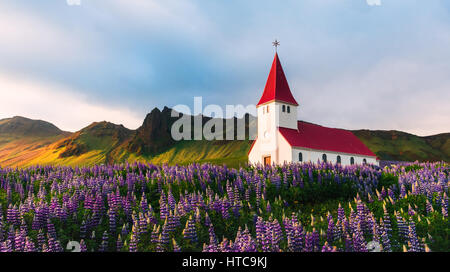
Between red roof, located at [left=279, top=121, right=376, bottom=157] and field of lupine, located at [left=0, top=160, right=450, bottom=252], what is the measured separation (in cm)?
3306

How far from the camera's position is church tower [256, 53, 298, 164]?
47156mm

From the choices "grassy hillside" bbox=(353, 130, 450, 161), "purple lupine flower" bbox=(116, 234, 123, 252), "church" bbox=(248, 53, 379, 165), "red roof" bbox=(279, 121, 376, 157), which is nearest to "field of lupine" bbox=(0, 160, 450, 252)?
"purple lupine flower" bbox=(116, 234, 123, 252)

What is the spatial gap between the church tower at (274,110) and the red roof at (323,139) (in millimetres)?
1342

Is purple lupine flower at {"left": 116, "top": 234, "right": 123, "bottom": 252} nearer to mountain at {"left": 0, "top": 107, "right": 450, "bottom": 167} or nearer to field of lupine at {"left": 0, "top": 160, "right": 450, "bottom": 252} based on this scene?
field of lupine at {"left": 0, "top": 160, "right": 450, "bottom": 252}

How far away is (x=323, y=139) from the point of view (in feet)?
173

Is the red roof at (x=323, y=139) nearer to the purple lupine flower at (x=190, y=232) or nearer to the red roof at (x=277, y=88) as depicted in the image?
the red roof at (x=277, y=88)

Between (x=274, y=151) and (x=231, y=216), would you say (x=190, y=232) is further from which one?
(x=274, y=151)

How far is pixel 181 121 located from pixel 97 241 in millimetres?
178169

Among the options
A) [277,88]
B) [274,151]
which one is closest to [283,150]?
[274,151]

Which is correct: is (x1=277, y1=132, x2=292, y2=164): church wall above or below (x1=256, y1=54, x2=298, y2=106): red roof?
below

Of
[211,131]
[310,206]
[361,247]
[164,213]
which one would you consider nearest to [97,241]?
[164,213]

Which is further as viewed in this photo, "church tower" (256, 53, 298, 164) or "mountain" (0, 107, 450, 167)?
"mountain" (0, 107, 450, 167)

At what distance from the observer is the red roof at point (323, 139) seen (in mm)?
47088

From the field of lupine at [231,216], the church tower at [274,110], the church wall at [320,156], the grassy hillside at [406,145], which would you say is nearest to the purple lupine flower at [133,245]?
the field of lupine at [231,216]
